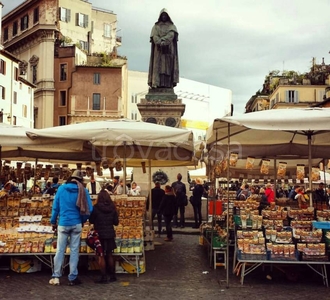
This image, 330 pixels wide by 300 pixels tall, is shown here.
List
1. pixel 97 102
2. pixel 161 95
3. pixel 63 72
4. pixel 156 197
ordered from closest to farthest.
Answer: pixel 156 197 → pixel 161 95 → pixel 63 72 → pixel 97 102

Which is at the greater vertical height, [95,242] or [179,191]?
[179,191]

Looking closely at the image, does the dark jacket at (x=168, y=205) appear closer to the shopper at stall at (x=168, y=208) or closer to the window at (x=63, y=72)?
the shopper at stall at (x=168, y=208)

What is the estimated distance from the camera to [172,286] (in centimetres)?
820

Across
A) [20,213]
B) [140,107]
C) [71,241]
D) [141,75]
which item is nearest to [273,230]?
[71,241]

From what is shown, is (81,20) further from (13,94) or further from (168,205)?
(168,205)

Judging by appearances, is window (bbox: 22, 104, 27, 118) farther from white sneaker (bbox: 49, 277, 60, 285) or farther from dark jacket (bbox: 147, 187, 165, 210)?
white sneaker (bbox: 49, 277, 60, 285)

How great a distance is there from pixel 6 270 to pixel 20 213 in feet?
3.36

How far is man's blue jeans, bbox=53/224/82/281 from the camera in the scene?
26.6ft

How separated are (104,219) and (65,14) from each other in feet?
195

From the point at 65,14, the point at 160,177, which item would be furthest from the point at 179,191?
the point at 65,14

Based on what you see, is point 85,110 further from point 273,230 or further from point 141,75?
point 273,230

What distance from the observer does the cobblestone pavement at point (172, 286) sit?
755cm

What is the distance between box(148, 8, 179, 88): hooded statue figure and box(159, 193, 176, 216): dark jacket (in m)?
4.98

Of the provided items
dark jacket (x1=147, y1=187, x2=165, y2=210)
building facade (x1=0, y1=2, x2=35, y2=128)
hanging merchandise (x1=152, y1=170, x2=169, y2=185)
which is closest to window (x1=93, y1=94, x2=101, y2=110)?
building facade (x1=0, y1=2, x2=35, y2=128)
